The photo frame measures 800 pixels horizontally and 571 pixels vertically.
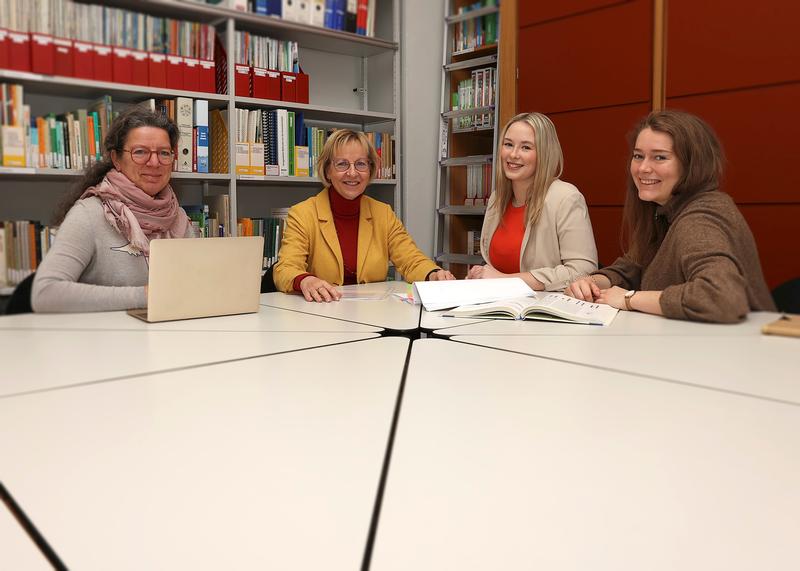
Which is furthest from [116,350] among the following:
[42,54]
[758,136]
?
[758,136]

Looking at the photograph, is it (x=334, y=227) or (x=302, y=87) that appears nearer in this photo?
(x=334, y=227)

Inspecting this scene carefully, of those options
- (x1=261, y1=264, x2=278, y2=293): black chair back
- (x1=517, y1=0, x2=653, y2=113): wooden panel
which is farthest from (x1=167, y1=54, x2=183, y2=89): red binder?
(x1=517, y1=0, x2=653, y2=113): wooden panel

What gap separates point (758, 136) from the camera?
234cm

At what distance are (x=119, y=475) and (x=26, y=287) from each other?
3.89 feet

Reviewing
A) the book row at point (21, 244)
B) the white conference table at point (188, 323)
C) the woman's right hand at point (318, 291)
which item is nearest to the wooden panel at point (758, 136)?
the woman's right hand at point (318, 291)

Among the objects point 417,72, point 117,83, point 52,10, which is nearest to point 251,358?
point 52,10

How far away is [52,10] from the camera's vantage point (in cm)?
160

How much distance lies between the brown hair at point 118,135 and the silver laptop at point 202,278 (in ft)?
2.13

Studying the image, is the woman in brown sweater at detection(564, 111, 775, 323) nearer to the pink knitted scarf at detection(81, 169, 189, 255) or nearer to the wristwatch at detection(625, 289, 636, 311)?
the wristwatch at detection(625, 289, 636, 311)

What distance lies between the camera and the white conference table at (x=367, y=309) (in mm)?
1336

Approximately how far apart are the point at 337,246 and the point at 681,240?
115cm

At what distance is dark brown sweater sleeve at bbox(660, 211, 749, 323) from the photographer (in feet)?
4.19

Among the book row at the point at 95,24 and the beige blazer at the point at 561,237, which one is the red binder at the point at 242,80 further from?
the beige blazer at the point at 561,237

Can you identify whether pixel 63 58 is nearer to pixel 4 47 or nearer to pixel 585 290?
pixel 4 47
